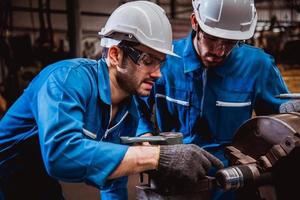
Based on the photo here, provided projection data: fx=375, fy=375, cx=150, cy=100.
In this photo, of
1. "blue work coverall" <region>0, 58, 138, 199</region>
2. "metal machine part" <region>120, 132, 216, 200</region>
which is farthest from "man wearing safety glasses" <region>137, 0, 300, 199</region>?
"metal machine part" <region>120, 132, 216, 200</region>

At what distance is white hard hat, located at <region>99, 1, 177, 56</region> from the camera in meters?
1.31

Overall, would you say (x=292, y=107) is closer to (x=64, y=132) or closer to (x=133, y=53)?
(x=133, y=53)

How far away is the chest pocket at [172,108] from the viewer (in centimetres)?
179

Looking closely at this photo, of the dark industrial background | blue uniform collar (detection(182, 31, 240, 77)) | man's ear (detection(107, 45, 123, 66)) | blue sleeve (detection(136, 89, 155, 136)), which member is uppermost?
man's ear (detection(107, 45, 123, 66))

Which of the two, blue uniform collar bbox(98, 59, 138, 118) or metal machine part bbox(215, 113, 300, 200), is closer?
metal machine part bbox(215, 113, 300, 200)

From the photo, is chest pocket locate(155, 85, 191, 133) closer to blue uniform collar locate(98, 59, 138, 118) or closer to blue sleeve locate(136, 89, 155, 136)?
blue sleeve locate(136, 89, 155, 136)

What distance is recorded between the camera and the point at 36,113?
3.84 feet

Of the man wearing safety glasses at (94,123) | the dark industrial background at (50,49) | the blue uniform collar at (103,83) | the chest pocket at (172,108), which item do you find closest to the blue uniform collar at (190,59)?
the chest pocket at (172,108)

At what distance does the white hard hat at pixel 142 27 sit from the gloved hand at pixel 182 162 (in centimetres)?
39

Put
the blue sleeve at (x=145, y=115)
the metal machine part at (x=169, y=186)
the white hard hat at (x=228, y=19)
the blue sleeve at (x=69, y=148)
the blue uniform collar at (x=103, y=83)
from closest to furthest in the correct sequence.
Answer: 1. the blue sleeve at (x=69, y=148)
2. the metal machine part at (x=169, y=186)
3. the blue uniform collar at (x=103, y=83)
4. the white hard hat at (x=228, y=19)
5. the blue sleeve at (x=145, y=115)

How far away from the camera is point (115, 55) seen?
1352 millimetres

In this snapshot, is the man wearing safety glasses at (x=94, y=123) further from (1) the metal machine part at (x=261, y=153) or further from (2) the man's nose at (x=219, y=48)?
(2) the man's nose at (x=219, y=48)

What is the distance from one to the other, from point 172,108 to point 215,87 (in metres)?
0.23

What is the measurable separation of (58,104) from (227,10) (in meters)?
0.93
